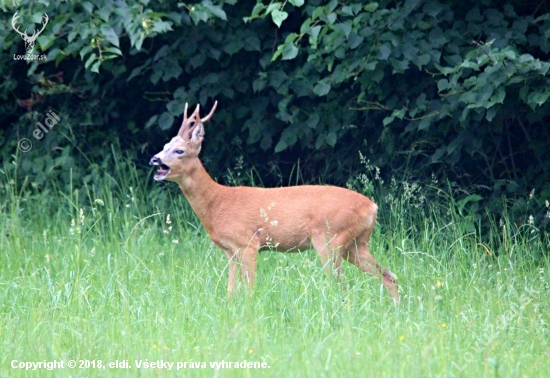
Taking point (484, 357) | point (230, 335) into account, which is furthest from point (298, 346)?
point (484, 357)

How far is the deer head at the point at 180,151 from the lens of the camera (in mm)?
6246

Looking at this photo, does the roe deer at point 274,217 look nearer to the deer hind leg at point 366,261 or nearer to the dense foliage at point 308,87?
the deer hind leg at point 366,261

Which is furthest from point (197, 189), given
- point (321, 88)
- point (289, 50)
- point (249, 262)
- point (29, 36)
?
point (29, 36)

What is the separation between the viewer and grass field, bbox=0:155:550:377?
4113 mm

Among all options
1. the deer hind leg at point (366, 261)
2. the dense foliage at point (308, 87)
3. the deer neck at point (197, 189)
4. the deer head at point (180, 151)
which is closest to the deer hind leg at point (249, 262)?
the deer neck at point (197, 189)

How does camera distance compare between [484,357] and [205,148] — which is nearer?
[484,357]

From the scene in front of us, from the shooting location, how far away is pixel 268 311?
16.7 ft

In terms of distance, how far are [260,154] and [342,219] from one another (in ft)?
9.47

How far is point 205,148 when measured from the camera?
28.3 feet

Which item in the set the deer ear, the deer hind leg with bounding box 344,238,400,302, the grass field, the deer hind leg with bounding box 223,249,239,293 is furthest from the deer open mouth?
the deer hind leg with bounding box 344,238,400,302

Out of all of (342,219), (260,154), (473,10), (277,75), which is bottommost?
(260,154)

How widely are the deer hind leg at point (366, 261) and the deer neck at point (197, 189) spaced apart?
1.07 m

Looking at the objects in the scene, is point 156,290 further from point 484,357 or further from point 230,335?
point 484,357

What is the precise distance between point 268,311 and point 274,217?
1.08 meters
